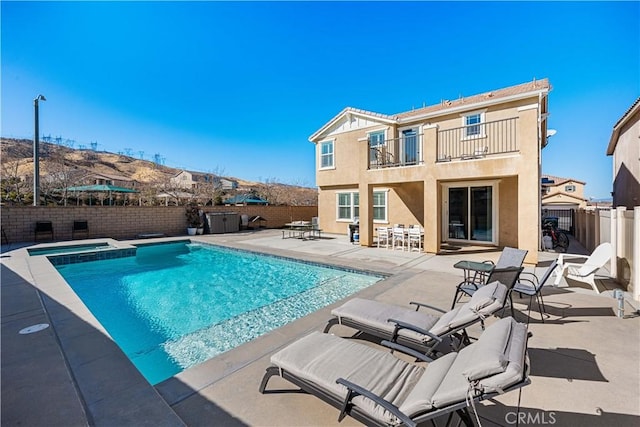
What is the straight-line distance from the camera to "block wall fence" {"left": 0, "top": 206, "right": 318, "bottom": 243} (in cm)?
1337

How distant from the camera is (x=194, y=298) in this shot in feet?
23.7

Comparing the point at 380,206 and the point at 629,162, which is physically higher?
the point at 629,162

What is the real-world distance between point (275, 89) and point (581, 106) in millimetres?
18474

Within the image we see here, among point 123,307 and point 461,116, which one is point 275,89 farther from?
point 123,307

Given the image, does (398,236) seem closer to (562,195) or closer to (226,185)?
(562,195)

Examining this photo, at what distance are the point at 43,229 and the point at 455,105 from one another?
21.7 m

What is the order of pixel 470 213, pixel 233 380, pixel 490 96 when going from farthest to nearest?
pixel 490 96 < pixel 470 213 < pixel 233 380

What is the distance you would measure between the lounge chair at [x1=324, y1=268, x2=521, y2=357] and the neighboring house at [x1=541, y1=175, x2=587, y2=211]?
736 inches

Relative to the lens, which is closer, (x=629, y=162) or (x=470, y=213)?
(x=470, y=213)

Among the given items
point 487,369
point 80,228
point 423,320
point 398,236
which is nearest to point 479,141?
point 398,236

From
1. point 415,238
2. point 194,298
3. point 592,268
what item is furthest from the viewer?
point 415,238

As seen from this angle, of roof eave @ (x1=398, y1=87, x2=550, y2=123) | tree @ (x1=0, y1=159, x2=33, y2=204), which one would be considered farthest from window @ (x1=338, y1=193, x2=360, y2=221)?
tree @ (x1=0, y1=159, x2=33, y2=204)

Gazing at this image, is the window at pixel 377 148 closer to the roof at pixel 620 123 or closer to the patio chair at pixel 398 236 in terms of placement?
the patio chair at pixel 398 236

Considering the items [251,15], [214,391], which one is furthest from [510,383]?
[251,15]
